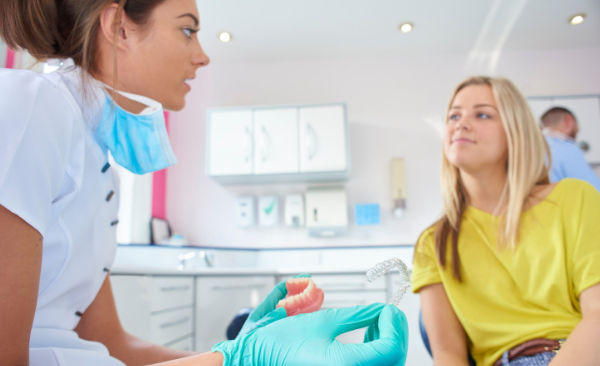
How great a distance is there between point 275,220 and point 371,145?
112cm

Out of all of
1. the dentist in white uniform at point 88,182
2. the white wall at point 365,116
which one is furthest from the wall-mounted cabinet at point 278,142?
the dentist in white uniform at point 88,182

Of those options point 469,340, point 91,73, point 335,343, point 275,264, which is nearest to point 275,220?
point 275,264

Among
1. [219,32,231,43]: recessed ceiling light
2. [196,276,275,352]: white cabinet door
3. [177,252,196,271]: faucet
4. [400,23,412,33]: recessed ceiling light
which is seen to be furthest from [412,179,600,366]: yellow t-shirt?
[219,32,231,43]: recessed ceiling light

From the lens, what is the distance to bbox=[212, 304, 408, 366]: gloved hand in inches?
17.4

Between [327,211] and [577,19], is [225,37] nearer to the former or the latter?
[327,211]

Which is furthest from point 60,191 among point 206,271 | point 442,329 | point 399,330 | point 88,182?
point 206,271

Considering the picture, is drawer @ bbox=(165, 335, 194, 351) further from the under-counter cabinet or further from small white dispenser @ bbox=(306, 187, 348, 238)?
small white dispenser @ bbox=(306, 187, 348, 238)

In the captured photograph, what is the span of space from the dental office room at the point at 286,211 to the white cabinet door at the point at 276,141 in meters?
0.01

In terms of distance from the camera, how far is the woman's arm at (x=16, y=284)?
1.45ft

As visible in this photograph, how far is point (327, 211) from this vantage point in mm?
3375

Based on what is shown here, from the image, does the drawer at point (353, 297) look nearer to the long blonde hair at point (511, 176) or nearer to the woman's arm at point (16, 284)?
the long blonde hair at point (511, 176)

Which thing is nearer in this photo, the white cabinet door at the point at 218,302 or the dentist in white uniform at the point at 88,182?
the dentist in white uniform at the point at 88,182

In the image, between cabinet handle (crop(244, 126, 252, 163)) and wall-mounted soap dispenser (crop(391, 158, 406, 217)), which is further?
wall-mounted soap dispenser (crop(391, 158, 406, 217))

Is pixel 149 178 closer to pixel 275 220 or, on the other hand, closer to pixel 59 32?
pixel 275 220
